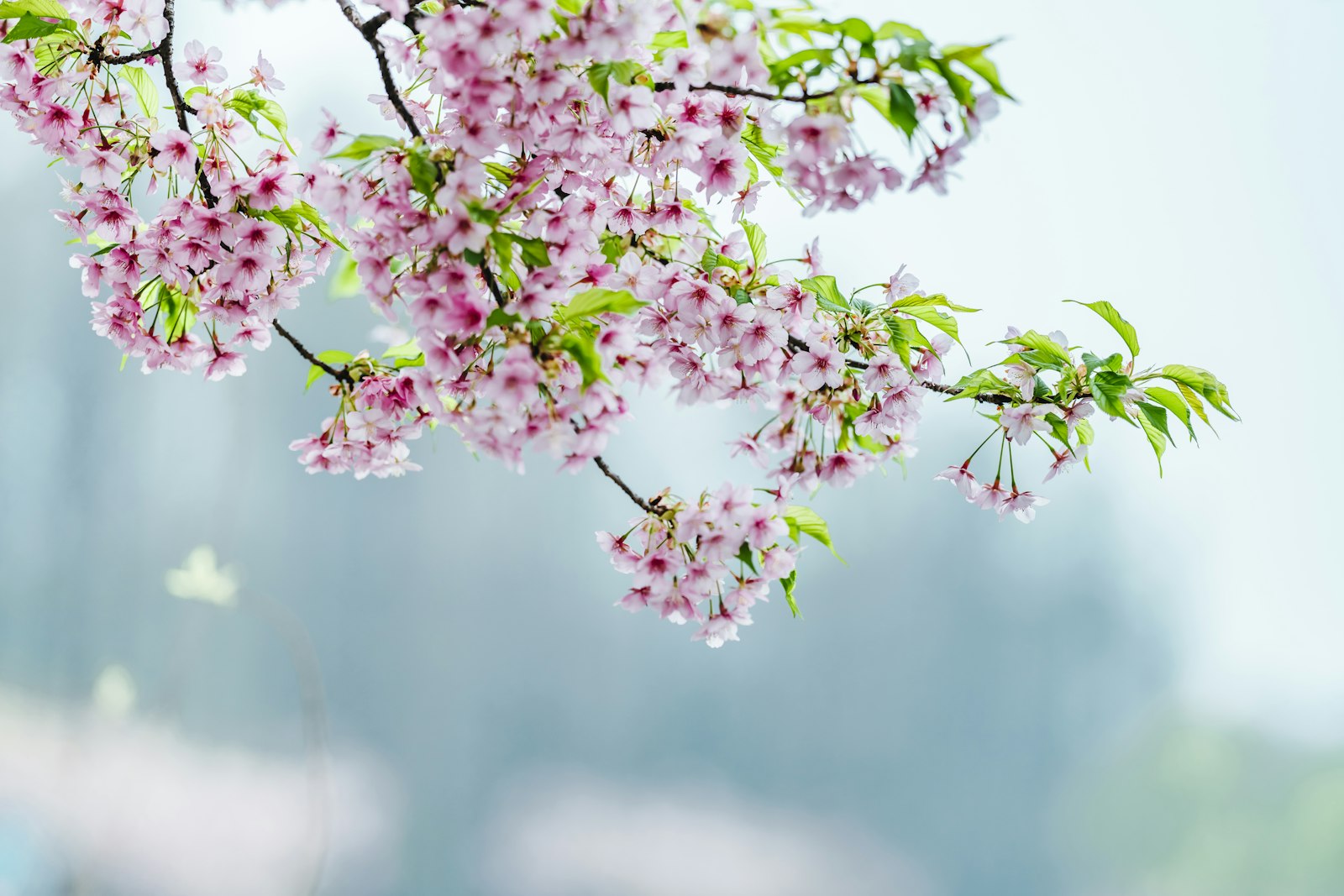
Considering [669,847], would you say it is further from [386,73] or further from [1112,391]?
[386,73]

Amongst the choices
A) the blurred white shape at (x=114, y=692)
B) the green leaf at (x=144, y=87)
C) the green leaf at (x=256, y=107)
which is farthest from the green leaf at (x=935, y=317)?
the blurred white shape at (x=114, y=692)

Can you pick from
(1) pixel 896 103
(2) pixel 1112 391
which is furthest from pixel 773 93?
(2) pixel 1112 391

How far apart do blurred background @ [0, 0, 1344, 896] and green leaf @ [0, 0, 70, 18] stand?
Answer: 134cm

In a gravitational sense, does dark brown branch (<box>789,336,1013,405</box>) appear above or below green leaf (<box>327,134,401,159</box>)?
above

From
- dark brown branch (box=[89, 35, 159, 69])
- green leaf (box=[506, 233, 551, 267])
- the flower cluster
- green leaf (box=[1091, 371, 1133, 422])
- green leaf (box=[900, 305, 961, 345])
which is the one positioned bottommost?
the flower cluster

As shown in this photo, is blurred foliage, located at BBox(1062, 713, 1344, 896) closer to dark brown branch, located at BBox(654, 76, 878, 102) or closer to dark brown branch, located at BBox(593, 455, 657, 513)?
dark brown branch, located at BBox(593, 455, 657, 513)

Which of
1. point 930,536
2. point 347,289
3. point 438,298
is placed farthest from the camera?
point 930,536

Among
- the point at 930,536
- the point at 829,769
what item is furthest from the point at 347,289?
the point at 829,769

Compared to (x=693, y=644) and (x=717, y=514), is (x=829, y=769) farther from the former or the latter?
(x=717, y=514)

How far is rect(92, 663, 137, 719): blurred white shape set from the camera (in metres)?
2.10

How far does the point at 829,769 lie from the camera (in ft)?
6.66

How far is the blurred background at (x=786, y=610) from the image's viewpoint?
178cm

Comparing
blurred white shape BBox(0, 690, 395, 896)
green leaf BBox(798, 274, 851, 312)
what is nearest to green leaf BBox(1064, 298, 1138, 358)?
green leaf BBox(798, 274, 851, 312)

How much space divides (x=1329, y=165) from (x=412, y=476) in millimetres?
1869
